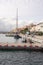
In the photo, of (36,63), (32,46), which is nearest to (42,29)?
(32,46)

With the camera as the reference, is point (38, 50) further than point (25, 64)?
Yes

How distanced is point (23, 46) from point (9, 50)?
2.87 m

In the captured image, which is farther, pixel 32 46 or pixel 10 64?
pixel 32 46

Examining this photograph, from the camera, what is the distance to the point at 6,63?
23016 millimetres

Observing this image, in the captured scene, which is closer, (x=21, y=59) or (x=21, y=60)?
(x=21, y=60)

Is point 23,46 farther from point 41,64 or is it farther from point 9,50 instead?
point 41,64

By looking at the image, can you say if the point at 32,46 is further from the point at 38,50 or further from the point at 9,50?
the point at 9,50

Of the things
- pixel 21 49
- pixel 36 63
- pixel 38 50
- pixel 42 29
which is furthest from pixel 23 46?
pixel 42 29

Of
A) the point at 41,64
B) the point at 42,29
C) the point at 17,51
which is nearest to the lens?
the point at 41,64

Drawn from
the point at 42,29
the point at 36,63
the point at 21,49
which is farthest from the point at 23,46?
the point at 42,29

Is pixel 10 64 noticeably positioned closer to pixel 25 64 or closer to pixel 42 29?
pixel 25 64

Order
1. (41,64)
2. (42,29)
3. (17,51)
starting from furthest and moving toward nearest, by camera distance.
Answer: (42,29) → (17,51) → (41,64)

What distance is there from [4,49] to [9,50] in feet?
3.34

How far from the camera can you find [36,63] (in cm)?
2314
